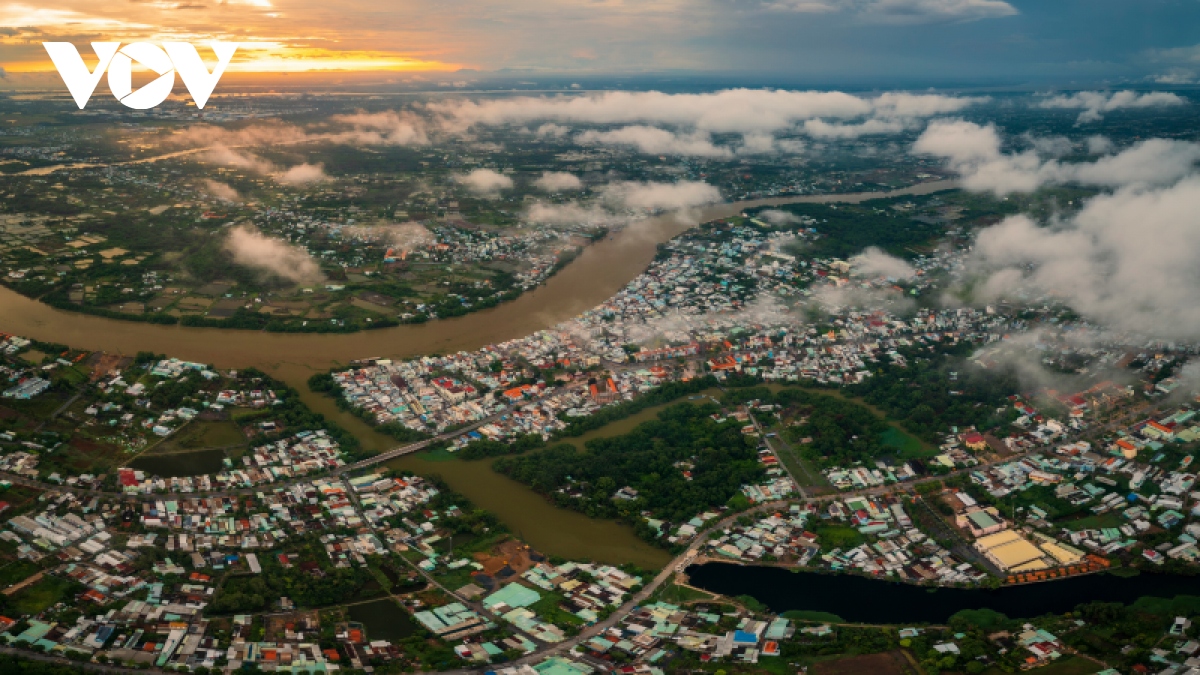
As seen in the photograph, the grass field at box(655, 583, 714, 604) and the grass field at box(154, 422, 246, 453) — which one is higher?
the grass field at box(154, 422, 246, 453)

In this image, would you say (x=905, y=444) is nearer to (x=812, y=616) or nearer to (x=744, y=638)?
(x=812, y=616)

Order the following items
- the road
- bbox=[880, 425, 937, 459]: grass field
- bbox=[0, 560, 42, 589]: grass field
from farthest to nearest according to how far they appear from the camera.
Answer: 1. bbox=[880, 425, 937, 459]: grass field
2. the road
3. bbox=[0, 560, 42, 589]: grass field

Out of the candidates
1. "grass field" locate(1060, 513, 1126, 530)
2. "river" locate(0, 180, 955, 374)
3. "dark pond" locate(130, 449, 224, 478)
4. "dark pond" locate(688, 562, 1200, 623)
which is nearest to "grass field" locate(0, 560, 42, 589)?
"dark pond" locate(130, 449, 224, 478)

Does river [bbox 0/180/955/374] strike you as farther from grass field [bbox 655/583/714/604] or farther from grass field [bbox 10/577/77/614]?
grass field [bbox 655/583/714/604]

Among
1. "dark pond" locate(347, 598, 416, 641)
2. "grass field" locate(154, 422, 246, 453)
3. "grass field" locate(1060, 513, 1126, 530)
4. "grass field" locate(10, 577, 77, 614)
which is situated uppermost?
"grass field" locate(154, 422, 246, 453)

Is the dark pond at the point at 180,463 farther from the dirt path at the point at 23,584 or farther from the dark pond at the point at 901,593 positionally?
the dark pond at the point at 901,593

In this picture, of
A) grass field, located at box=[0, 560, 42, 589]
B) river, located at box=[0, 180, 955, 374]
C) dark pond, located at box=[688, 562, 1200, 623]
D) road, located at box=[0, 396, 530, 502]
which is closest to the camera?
grass field, located at box=[0, 560, 42, 589]

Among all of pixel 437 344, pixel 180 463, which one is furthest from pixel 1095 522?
pixel 180 463
